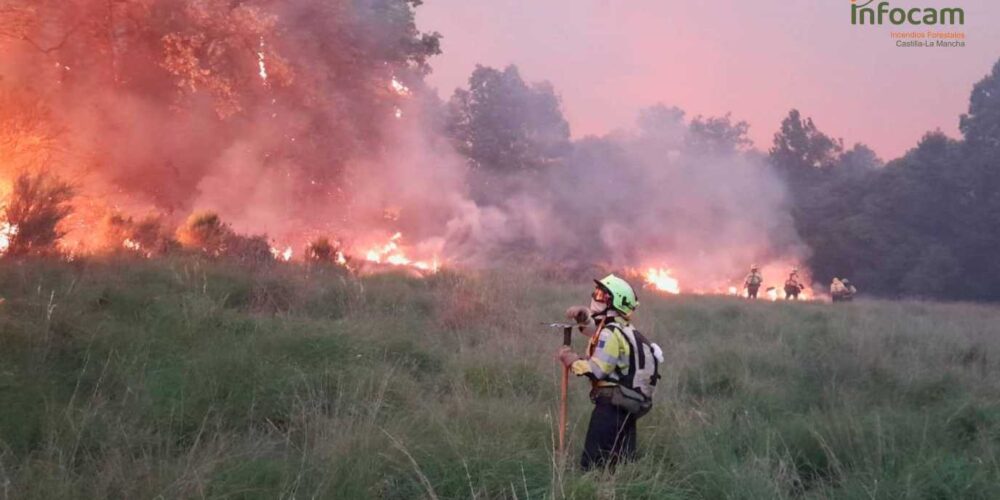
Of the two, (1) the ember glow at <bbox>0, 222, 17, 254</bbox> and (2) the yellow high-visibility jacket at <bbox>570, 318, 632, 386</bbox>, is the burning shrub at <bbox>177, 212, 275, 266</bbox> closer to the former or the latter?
(1) the ember glow at <bbox>0, 222, 17, 254</bbox>

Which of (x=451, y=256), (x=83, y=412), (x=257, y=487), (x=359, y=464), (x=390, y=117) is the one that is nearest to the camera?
(x=257, y=487)

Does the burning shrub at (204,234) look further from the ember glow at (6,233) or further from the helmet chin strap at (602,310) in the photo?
the helmet chin strap at (602,310)

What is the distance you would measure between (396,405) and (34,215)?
705 centimetres

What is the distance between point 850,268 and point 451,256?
19.9 m

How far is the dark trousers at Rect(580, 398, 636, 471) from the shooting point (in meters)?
4.49

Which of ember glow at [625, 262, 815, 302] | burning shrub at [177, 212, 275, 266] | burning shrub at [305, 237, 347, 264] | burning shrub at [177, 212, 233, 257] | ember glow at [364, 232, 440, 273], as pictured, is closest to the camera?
burning shrub at [177, 212, 275, 266]

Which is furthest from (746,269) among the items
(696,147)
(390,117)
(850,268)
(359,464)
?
(359,464)

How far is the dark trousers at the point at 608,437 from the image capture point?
4.49m

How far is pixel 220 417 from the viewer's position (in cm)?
504

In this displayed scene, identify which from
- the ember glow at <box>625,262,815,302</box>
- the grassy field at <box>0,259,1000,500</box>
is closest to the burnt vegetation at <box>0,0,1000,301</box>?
the ember glow at <box>625,262,815,302</box>

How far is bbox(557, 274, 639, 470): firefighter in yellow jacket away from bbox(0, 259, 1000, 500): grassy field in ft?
0.57

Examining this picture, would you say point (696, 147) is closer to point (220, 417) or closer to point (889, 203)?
point (889, 203)

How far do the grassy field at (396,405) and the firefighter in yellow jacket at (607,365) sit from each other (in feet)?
0.57

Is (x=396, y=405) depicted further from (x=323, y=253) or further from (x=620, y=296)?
(x=323, y=253)
